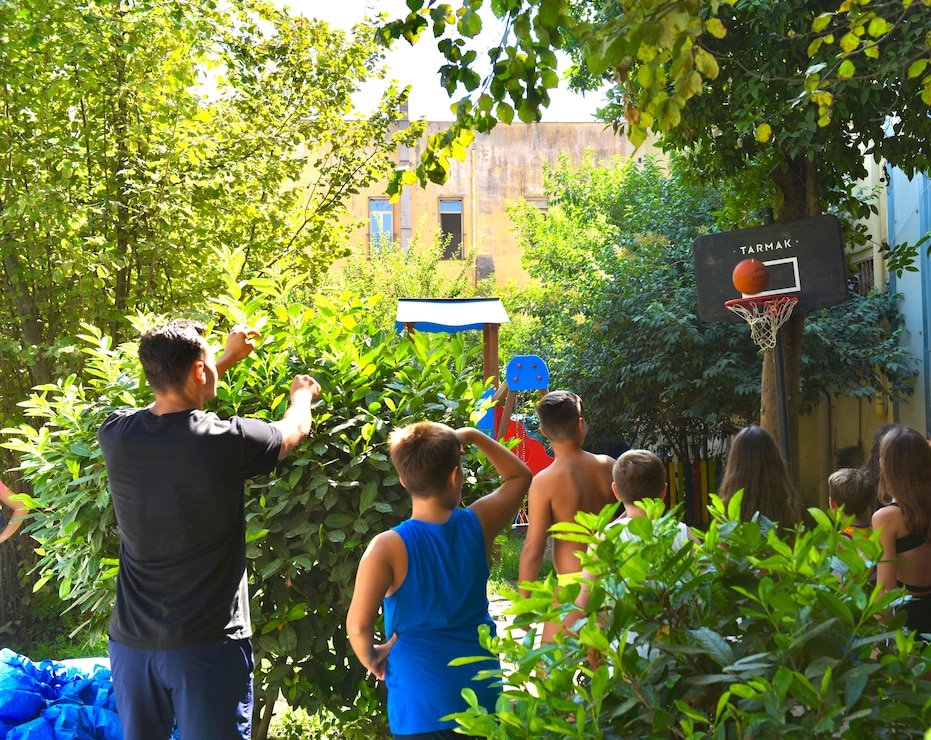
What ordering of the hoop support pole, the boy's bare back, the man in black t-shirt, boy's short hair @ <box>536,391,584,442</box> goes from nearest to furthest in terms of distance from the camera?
the man in black t-shirt
the boy's bare back
boy's short hair @ <box>536,391,584,442</box>
the hoop support pole

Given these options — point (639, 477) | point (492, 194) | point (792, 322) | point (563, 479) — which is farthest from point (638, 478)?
point (492, 194)

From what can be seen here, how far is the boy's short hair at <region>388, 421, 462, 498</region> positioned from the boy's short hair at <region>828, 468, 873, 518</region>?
2.65 metres

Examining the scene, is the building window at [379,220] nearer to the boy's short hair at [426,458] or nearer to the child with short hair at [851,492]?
the child with short hair at [851,492]

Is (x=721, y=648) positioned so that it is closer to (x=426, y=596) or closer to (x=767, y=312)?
(x=426, y=596)

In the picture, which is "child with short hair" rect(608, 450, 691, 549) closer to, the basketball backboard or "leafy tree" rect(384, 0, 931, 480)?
"leafy tree" rect(384, 0, 931, 480)

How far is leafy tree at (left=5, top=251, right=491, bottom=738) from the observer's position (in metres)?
4.29

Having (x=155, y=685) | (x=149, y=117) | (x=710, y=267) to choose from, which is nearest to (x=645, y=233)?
(x=710, y=267)

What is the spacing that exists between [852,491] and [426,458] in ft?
9.30

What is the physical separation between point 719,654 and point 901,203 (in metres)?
12.1

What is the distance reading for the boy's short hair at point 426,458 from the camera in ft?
10.3

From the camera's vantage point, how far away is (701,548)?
6.88 ft

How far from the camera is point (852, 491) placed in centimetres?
500

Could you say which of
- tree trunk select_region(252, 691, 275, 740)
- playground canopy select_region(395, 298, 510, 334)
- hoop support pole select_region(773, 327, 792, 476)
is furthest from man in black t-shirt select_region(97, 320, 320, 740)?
playground canopy select_region(395, 298, 510, 334)

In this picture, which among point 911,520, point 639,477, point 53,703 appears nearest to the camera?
point 911,520
